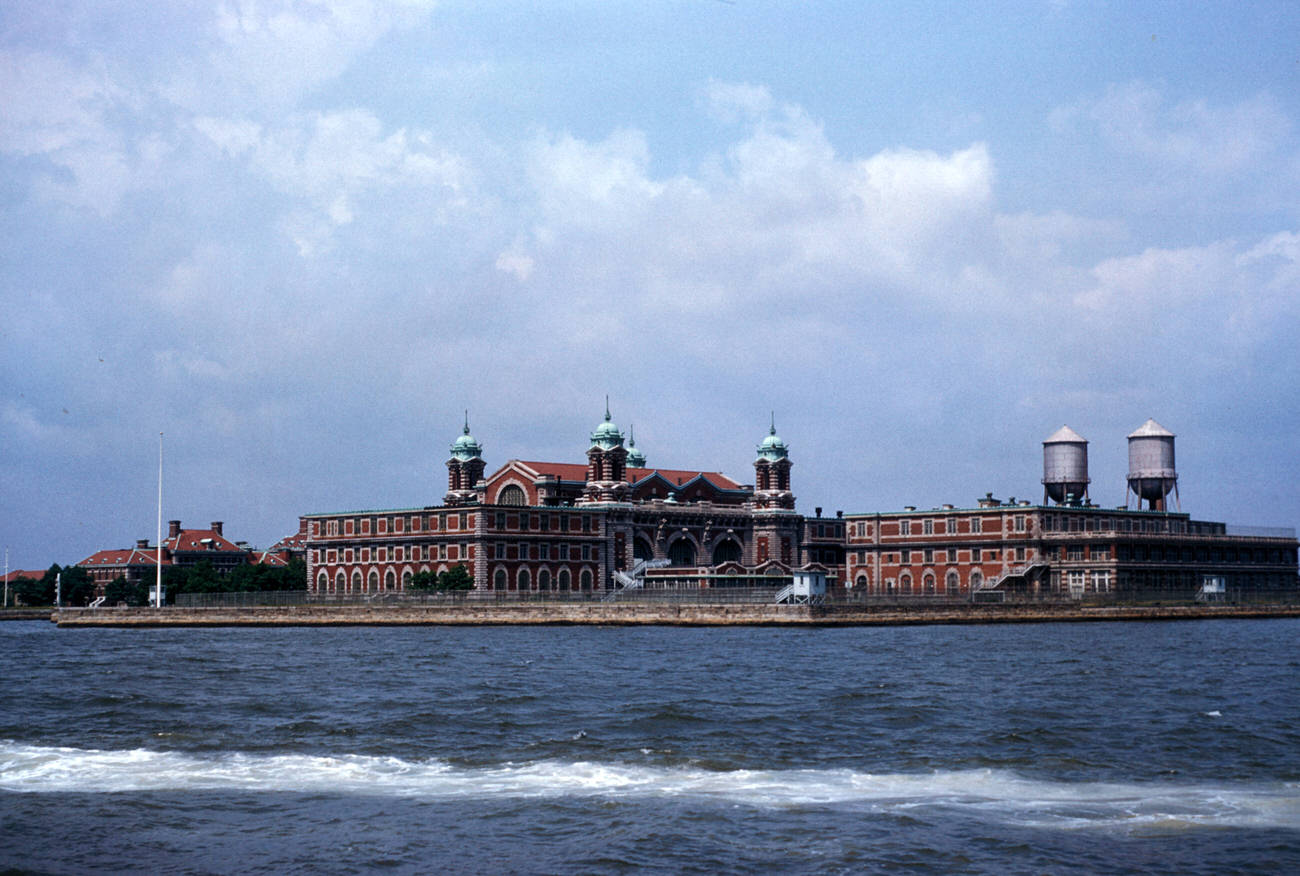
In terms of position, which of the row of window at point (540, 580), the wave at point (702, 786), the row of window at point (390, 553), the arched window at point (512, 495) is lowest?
the wave at point (702, 786)

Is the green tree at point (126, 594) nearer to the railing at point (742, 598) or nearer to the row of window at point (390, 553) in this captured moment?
the row of window at point (390, 553)

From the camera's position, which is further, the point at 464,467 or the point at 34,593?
the point at 34,593

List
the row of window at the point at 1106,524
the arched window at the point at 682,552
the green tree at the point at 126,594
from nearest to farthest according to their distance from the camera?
the row of window at the point at 1106,524, the arched window at the point at 682,552, the green tree at the point at 126,594

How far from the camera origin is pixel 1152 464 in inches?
5477

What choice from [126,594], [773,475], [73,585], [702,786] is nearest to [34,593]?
[73,585]

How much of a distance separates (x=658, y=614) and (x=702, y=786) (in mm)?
71930

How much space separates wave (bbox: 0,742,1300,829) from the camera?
26.2 metres

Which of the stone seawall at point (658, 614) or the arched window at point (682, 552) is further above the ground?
the arched window at point (682, 552)

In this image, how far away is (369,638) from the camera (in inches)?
3516

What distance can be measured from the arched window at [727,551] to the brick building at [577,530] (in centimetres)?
17

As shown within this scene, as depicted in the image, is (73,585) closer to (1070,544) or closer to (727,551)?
(727,551)

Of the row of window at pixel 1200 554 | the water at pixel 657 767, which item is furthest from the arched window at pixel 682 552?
the water at pixel 657 767

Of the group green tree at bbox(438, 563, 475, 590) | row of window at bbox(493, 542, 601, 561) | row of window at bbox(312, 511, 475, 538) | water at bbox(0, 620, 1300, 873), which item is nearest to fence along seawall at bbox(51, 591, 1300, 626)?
green tree at bbox(438, 563, 475, 590)

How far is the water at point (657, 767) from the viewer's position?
23.3 metres
